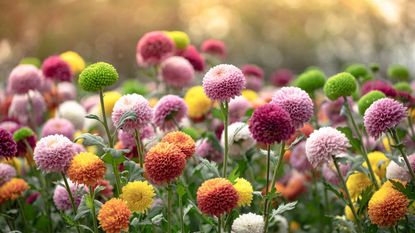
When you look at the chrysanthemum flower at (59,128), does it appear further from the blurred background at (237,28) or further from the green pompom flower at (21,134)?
the blurred background at (237,28)

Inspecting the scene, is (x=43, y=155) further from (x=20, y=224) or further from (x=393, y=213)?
(x=393, y=213)

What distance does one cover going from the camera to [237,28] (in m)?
7.86

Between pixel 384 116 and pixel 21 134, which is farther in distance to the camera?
pixel 21 134

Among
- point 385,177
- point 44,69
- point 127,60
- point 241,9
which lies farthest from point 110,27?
point 385,177

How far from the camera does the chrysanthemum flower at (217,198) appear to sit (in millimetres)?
1374

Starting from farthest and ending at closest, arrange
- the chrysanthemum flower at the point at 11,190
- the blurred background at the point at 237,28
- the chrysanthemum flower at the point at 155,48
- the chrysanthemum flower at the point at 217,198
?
1. the blurred background at the point at 237,28
2. the chrysanthemum flower at the point at 155,48
3. the chrysanthemum flower at the point at 11,190
4. the chrysanthemum flower at the point at 217,198

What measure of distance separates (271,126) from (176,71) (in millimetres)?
1119

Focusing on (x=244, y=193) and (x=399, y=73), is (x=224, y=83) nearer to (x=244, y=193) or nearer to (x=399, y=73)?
(x=244, y=193)

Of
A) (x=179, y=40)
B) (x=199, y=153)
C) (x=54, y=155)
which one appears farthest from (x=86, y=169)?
(x=179, y=40)

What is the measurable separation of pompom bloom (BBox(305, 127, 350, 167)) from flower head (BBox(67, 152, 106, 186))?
0.60 meters

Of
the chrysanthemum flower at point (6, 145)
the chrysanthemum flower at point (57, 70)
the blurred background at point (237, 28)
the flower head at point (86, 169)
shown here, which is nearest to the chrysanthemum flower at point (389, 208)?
the flower head at point (86, 169)

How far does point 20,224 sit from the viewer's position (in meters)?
2.21

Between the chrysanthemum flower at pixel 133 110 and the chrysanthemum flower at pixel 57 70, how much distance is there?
3.43 feet

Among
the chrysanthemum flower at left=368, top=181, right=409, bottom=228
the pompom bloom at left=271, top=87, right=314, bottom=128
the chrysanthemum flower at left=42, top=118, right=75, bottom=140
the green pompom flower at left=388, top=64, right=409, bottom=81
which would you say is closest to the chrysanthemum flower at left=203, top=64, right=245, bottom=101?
the pompom bloom at left=271, top=87, right=314, bottom=128
